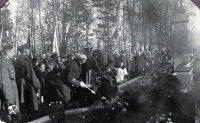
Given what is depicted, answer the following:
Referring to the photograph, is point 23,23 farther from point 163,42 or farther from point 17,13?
point 163,42

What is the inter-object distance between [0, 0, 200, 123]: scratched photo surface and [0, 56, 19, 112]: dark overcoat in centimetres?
2

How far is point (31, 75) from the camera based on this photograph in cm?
570

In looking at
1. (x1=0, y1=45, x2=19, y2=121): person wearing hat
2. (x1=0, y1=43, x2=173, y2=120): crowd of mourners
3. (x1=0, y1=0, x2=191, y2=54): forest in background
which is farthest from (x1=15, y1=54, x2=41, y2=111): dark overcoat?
(x1=0, y1=0, x2=191, y2=54): forest in background

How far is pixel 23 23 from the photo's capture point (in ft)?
17.3

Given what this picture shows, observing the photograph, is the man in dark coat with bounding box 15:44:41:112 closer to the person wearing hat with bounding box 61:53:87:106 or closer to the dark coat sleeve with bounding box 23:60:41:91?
the dark coat sleeve with bounding box 23:60:41:91

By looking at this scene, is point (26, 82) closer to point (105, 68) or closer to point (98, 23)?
point (105, 68)

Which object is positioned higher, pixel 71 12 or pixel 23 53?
pixel 71 12

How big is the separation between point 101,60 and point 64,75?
2.84 feet

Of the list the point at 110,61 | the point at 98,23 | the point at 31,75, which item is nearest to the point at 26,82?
the point at 31,75

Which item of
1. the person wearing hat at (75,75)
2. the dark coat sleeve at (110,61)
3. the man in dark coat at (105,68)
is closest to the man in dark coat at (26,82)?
the person wearing hat at (75,75)

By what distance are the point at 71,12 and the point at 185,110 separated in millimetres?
1956

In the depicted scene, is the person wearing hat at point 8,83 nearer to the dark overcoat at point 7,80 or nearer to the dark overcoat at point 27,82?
the dark overcoat at point 7,80

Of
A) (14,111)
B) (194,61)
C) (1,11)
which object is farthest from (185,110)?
(1,11)

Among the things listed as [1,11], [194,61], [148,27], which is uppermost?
[1,11]
